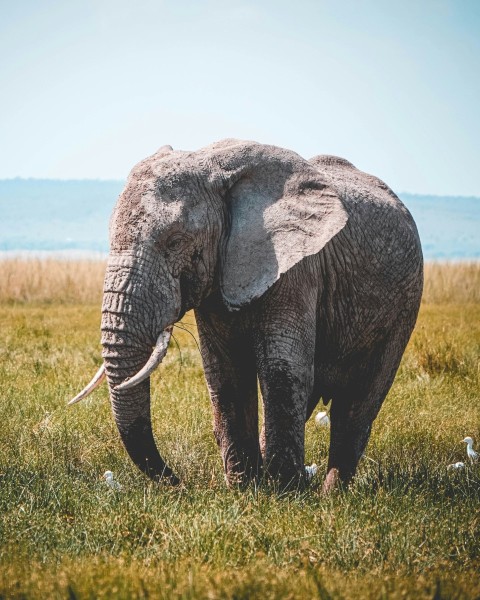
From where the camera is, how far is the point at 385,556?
16.1 ft

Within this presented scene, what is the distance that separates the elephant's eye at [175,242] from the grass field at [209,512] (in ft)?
4.87

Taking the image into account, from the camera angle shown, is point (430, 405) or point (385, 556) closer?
point (385, 556)

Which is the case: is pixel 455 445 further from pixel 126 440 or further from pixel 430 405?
pixel 126 440

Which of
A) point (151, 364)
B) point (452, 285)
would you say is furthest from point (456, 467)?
point (452, 285)

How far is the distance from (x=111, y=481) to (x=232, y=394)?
1002 millimetres

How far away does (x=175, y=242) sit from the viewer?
5504 mm

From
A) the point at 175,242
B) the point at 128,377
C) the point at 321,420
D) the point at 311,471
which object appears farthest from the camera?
the point at 321,420

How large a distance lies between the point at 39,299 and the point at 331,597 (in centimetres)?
1740

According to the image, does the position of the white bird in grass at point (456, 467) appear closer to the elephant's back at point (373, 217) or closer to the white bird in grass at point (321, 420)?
the elephant's back at point (373, 217)

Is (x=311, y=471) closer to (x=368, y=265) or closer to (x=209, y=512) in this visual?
(x=368, y=265)

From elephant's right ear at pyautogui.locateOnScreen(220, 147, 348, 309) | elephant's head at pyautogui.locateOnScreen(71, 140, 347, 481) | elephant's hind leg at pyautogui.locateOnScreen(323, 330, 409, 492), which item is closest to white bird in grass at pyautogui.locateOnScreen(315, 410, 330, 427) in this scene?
elephant's hind leg at pyautogui.locateOnScreen(323, 330, 409, 492)

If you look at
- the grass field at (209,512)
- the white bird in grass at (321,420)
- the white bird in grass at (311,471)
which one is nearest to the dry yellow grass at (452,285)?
the grass field at (209,512)

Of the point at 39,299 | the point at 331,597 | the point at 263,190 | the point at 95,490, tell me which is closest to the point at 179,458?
the point at 95,490

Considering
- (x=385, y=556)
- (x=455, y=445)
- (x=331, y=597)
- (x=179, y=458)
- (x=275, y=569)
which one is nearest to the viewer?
(x=331, y=597)
